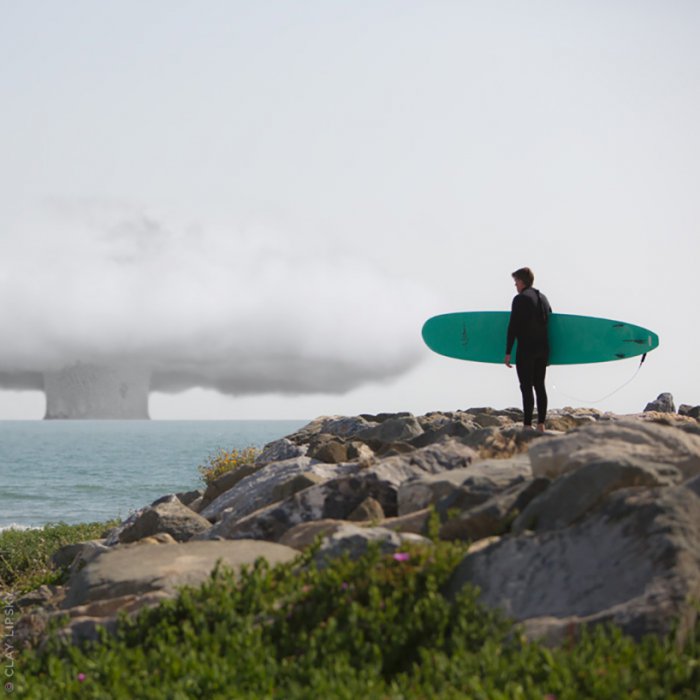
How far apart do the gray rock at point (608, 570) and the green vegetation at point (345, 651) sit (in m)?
0.16

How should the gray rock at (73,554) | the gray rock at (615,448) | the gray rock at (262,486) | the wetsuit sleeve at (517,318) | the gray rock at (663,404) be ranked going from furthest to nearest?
the gray rock at (663,404) → the wetsuit sleeve at (517,318) → the gray rock at (73,554) → the gray rock at (262,486) → the gray rock at (615,448)

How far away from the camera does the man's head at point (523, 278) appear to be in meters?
14.0

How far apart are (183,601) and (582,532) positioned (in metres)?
2.85

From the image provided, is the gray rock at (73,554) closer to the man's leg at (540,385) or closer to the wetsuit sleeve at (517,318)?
the wetsuit sleeve at (517,318)

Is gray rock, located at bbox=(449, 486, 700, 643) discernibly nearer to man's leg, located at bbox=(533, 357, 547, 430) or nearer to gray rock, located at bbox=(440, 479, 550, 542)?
gray rock, located at bbox=(440, 479, 550, 542)

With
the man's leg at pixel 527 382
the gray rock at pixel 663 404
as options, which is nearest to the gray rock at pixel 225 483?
the man's leg at pixel 527 382

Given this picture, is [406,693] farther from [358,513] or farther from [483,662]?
[358,513]

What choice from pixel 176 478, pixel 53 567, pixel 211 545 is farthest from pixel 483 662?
pixel 176 478

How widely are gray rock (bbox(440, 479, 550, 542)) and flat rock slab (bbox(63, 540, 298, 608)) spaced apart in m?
1.32

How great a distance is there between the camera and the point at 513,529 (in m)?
6.91

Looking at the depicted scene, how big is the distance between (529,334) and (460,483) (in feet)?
20.5

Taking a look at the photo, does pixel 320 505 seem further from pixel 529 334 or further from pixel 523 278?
pixel 523 278

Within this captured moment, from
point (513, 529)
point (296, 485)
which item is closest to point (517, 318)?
point (296, 485)

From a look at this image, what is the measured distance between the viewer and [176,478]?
6519 cm
